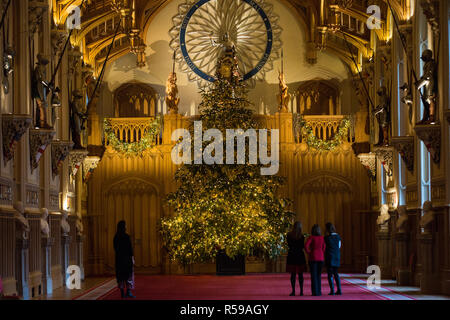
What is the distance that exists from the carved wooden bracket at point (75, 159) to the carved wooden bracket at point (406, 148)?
25.0ft

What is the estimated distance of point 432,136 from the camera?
14398mm

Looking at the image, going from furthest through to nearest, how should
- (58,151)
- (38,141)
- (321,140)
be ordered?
(321,140), (58,151), (38,141)

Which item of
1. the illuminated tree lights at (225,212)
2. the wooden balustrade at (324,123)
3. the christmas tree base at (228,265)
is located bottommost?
the christmas tree base at (228,265)

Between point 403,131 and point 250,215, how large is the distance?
4.17m

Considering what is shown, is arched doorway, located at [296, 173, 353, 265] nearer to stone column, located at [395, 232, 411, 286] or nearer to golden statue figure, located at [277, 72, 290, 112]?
golden statue figure, located at [277, 72, 290, 112]

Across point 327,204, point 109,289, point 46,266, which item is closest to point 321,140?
point 327,204

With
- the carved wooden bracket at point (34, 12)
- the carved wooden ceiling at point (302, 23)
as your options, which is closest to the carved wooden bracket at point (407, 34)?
the carved wooden ceiling at point (302, 23)

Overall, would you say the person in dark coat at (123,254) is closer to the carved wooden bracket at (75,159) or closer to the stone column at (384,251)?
the carved wooden bracket at (75,159)

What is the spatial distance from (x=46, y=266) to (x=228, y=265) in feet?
19.7

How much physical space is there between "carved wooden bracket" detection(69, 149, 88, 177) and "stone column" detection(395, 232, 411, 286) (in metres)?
7.84

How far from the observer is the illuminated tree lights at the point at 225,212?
63.2ft

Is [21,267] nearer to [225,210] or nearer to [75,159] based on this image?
[75,159]

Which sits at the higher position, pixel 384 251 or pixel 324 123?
pixel 324 123

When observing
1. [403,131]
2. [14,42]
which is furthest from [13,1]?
[403,131]
